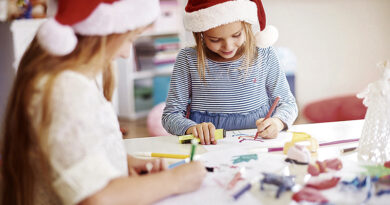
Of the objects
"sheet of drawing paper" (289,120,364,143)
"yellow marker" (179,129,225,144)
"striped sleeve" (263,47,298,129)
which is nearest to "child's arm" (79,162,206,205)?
"yellow marker" (179,129,225,144)

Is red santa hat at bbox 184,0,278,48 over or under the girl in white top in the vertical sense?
over

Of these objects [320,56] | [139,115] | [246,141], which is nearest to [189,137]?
[246,141]

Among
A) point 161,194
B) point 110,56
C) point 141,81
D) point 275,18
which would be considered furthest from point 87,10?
point 141,81

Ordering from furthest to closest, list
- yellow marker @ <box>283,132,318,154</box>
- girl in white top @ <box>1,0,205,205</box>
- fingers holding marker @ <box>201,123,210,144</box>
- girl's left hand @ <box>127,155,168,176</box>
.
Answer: fingers holding marker @ <box>201,123,210,144</box>
yellow marker @ <box>283,132,318,154</box>
girl's left hand @ <box>127,155,168,176</box>
girl in white top @ <box>1,0,205,205</box>

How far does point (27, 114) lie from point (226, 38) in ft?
2.24

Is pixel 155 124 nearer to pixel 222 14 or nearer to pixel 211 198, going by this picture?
pixel 222 14

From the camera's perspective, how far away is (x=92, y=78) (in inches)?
30.5

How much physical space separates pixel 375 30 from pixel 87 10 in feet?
9.26

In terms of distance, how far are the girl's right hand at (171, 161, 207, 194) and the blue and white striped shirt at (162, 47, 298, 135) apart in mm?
567

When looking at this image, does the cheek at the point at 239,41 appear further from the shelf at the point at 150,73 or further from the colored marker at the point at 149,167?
the shelf at the point at 150,73

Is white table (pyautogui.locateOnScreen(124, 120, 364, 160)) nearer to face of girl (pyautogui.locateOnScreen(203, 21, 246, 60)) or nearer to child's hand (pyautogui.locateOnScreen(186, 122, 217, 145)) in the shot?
child's hand (pyautogui.locateOnScreen(186, 122, 217, 145))

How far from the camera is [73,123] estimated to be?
2.21 ft

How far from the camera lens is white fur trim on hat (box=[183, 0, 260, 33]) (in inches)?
48.2

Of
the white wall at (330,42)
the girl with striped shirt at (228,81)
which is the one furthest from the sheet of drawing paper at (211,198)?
the white wall at (330,42)
